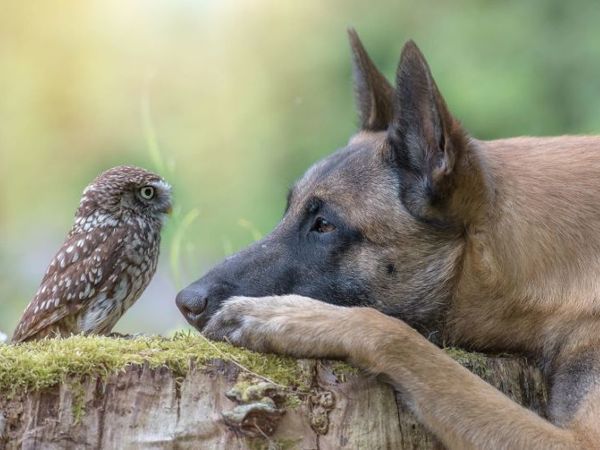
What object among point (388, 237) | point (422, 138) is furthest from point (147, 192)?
point (422, 138)

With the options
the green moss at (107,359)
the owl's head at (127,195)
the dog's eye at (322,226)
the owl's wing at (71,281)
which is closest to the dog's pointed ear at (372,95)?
the dog's eye at (322,226)

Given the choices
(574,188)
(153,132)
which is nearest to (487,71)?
(153,132)

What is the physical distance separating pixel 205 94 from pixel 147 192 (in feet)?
8.14

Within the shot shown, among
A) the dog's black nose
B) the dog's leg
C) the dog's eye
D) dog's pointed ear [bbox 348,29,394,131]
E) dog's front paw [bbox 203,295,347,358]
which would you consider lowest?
the dog's leg

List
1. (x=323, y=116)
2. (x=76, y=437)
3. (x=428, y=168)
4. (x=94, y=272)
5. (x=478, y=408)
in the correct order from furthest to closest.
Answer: (x=323, y=116) → (x=94, y=272) → (x=428, y=168) → (x=478, y=408) → (x=76, y=437)

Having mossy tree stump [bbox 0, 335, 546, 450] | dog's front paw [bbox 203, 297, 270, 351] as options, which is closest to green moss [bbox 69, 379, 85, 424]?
mossy tree stump [bbox 0, 335, 546, 450]

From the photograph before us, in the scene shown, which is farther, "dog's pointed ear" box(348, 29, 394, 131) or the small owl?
"dog's pointed ear" box(348, 29, 394, 131)

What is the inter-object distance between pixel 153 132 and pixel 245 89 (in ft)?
2.53

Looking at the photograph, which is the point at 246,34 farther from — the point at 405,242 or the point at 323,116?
the point at 405,242

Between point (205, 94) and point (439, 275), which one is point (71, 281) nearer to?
point (439, 275)

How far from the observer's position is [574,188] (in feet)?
9.89

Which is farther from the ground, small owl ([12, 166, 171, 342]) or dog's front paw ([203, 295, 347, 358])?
small owl ([12, 166, 171, 342])

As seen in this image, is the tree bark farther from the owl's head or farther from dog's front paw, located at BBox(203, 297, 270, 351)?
the owl's head

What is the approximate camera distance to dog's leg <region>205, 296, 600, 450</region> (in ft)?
8.42
